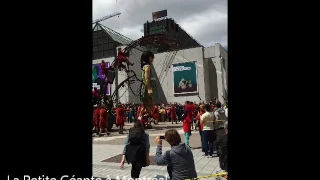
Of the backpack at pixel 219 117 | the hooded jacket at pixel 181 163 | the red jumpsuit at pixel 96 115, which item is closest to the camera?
the hooded jacket at pixel 181 163

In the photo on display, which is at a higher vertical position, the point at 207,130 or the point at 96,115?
the point at 96,115

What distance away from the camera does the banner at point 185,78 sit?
39500mm

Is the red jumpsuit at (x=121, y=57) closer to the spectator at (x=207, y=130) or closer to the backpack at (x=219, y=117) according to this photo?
the backpack at (x=219, y=117)

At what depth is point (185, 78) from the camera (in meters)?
39.9

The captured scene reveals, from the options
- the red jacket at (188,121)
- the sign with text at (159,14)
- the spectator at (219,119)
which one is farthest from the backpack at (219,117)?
the sign with text at (159,14)

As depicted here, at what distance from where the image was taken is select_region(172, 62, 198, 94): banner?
130 feet

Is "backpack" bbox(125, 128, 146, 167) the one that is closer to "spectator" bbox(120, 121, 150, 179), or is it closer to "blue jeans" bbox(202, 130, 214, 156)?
"spectator" bbox(120, 121, 150, 179)

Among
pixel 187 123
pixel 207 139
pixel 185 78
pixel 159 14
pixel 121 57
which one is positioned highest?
pixel 159 14

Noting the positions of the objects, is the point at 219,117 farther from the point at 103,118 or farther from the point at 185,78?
the point at 185,78

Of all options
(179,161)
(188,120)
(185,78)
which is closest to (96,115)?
(188,120)
